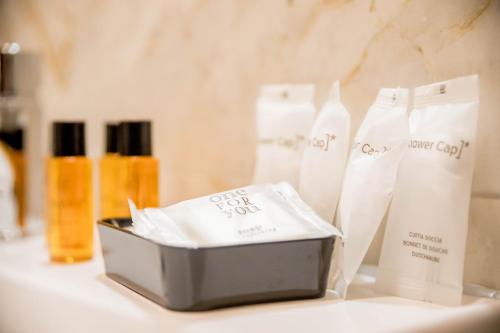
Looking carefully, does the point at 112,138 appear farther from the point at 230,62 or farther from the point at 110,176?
the point at 230,62

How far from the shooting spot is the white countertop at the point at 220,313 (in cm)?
39

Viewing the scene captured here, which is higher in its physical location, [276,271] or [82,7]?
[82,7]

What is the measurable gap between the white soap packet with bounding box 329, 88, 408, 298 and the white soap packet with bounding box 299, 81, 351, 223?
0.03 m

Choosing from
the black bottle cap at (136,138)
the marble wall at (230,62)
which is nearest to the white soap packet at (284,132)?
the marble wall at (230,62)

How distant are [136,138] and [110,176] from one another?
3.1 inches

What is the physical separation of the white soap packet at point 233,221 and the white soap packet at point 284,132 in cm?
8

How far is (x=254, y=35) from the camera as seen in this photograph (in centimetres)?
65

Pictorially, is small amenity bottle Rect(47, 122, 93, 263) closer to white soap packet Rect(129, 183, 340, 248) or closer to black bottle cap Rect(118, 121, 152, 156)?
black bottle cap Rect(118, 121, 152, 156)

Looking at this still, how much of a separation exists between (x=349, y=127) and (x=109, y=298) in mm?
238

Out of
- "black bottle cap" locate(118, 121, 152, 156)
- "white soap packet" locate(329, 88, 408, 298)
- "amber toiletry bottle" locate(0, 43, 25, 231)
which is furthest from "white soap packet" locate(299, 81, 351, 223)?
"amber toiletry bottle" locate(0, 43, 25, 231)

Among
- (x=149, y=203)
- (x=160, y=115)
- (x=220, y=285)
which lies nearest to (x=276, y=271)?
(x=220, y=285)

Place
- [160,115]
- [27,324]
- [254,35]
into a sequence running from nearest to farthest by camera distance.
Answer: [27,324] < [254,35] < [160,115]

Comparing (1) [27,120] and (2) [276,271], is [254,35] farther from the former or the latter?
(1) [27,120]

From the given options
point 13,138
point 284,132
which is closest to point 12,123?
point 13,138
